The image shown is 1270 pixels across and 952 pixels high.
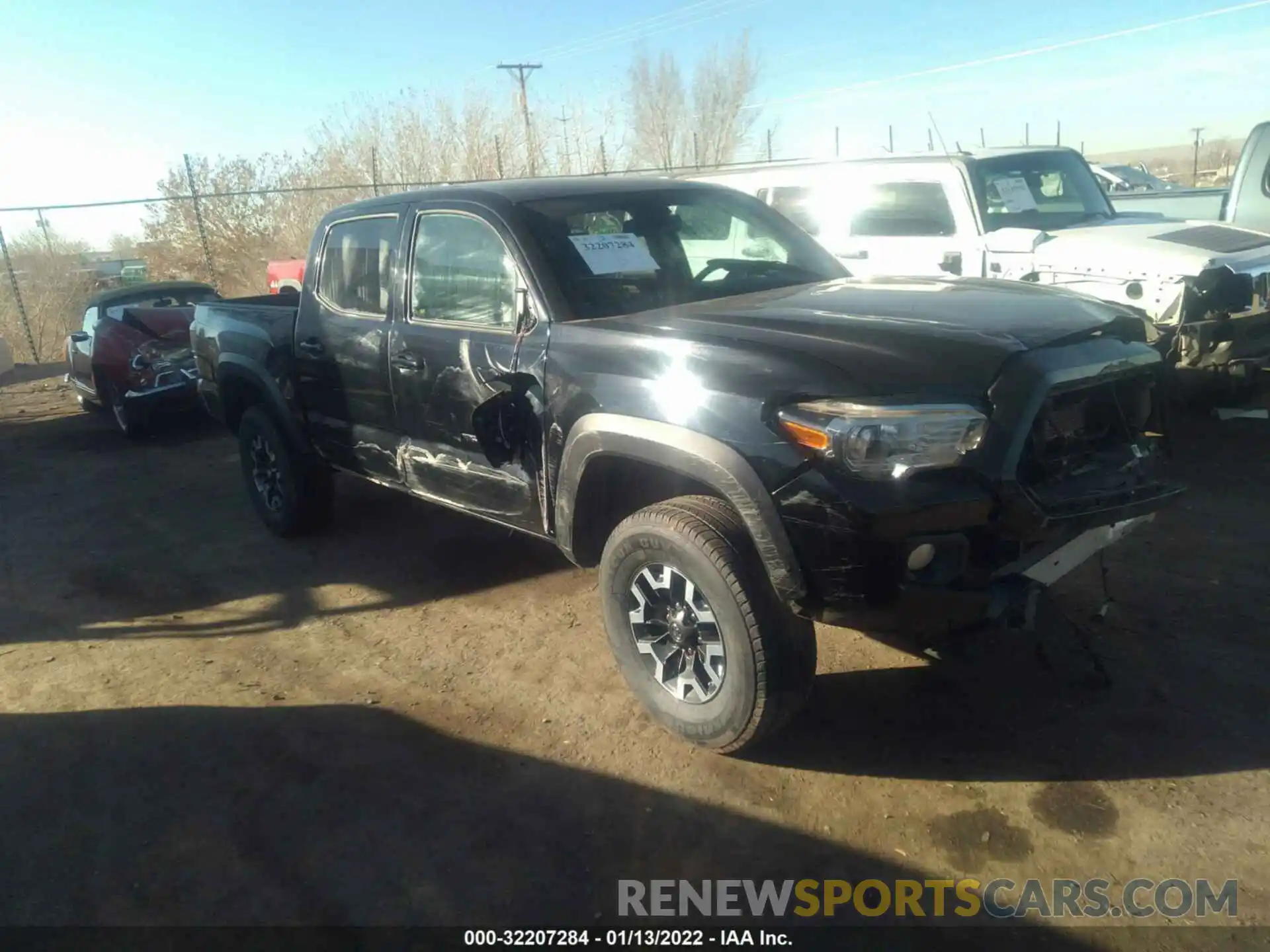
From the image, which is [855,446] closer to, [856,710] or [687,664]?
[687,664]

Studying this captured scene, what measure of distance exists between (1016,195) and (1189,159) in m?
59.6

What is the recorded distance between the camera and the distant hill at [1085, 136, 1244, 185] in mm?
32344

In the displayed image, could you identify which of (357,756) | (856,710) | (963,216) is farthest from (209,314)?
(963,216)

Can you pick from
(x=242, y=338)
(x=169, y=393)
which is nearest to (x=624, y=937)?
(x=242, y=338)

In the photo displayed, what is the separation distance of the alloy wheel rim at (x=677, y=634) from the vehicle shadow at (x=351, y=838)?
399 millimetres

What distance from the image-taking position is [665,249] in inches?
167

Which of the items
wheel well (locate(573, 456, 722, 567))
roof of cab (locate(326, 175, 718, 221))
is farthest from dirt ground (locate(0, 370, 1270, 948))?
roof of cab (locate(326, 175, 718, 221))

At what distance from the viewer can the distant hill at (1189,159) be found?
32344mm

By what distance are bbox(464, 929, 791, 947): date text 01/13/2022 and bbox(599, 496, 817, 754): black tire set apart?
0.70m

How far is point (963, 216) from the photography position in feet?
Answer: 24.3

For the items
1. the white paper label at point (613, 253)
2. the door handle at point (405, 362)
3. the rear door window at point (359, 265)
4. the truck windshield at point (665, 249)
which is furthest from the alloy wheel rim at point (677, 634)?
the rear door window at point (359, 265)

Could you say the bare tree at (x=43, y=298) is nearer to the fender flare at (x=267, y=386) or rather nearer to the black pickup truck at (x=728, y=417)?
the fender flare at (x=267, y=386)

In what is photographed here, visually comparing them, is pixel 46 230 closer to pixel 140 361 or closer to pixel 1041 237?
pixel 140 361

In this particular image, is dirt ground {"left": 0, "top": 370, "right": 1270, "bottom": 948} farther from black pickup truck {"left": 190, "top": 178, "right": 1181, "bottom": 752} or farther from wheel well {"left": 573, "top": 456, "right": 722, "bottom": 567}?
wheel well {"left": 573, "top": 456, "right": 722, "bottom": 567}
